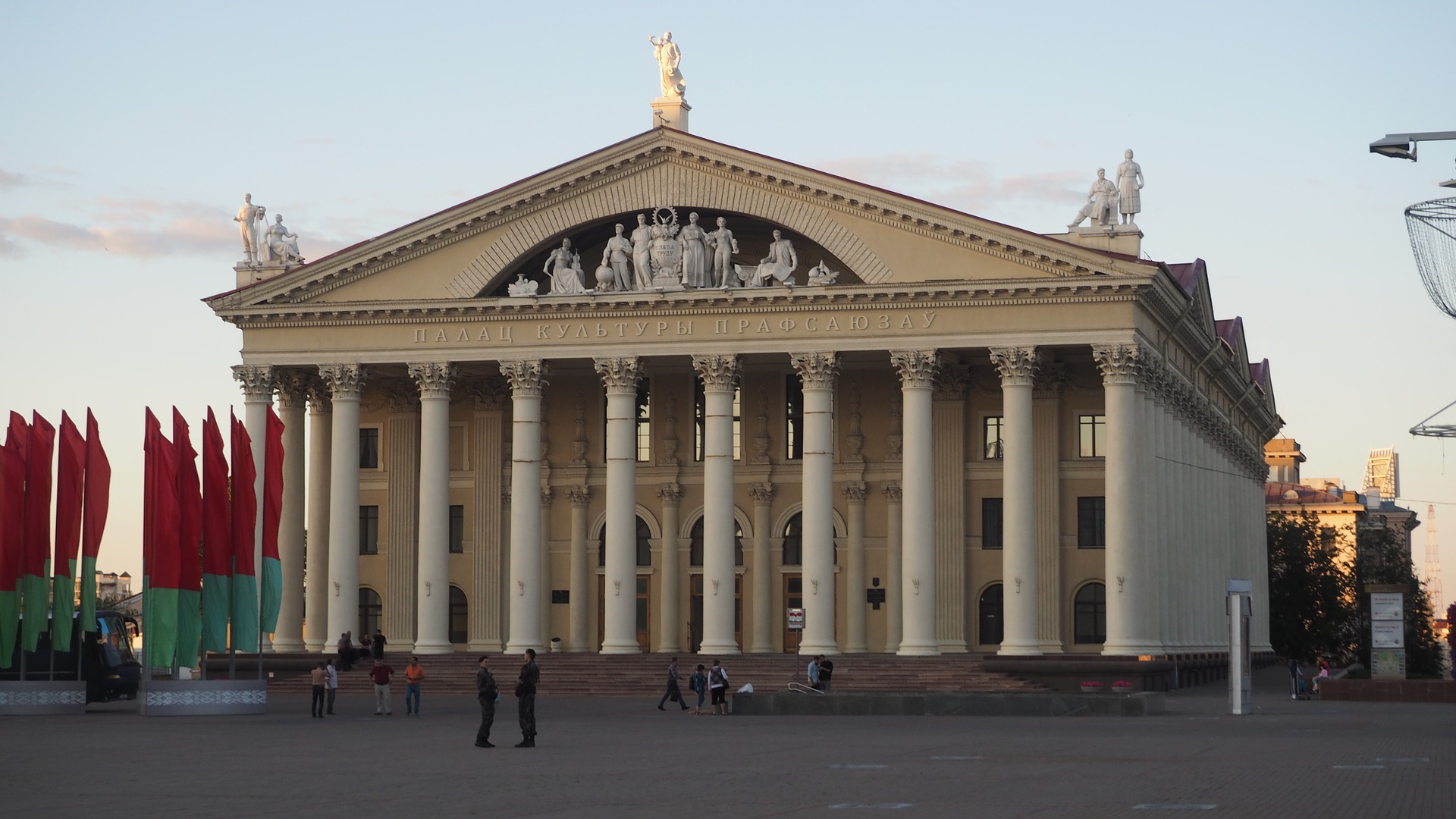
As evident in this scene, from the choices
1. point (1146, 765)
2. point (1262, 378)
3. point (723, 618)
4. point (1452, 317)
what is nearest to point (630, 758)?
point (1146, 765)

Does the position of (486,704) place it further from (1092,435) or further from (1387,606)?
(1092,435)

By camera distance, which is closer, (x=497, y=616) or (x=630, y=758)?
(x=630, y=758)

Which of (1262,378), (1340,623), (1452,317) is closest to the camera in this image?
(1452,317)

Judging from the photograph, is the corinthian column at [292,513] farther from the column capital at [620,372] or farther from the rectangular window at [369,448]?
the column capital at [620,372]

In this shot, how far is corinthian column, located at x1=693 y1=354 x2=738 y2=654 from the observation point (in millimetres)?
54406

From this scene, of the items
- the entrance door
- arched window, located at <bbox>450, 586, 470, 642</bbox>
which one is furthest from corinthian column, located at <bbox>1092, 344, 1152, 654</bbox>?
arched window, located at <bbox>450, 586, 470, 642</bbox>

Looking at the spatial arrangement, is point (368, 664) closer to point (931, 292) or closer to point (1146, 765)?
point (931, 292)

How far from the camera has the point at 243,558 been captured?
137 ft

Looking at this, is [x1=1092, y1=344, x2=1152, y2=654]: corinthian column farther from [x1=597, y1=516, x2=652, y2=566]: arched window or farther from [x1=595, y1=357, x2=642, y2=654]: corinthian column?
[x1=597, y1=516, x2=652, y2=566]: arched window

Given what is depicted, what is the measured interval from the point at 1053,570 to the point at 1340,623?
4175cm

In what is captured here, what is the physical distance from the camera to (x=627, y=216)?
57.3 metres

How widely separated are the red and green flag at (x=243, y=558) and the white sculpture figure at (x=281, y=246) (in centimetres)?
1859

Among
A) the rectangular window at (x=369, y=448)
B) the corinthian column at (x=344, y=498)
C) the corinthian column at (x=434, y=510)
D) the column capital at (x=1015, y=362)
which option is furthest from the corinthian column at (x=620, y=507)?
the rectangular window at (x=369, y=448)

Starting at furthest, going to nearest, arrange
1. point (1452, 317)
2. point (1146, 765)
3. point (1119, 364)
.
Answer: point (1119, 364) → point (1452, 317) → point (1146, 765)
